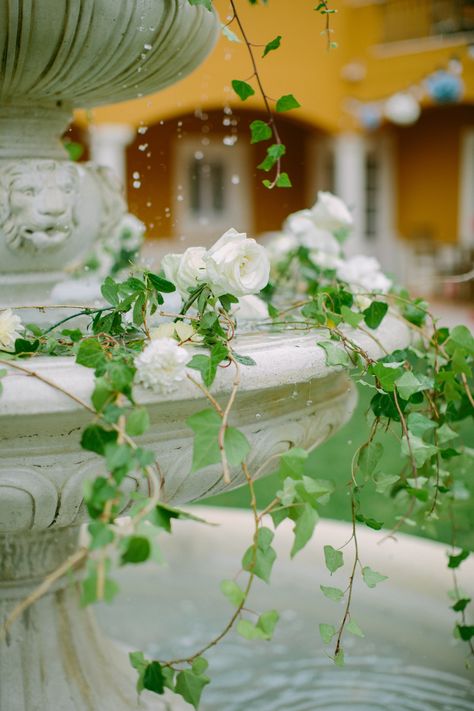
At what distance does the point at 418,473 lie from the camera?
5.96 feet

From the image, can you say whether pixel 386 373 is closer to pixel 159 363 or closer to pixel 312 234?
pixel 159 363

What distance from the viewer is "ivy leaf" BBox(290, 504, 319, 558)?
1223 mm

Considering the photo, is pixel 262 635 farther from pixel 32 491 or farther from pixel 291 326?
pixel 291 326

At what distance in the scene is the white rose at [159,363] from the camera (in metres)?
1.22

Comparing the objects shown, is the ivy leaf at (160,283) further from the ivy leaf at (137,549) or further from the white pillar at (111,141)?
the white pillar at (111,141)

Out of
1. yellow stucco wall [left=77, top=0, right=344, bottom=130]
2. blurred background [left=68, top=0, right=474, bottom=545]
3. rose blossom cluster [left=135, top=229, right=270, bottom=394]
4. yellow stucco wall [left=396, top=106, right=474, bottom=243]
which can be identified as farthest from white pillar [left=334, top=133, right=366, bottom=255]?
rose blossom cluster [left=135, top=229, right=270, bottom=394]

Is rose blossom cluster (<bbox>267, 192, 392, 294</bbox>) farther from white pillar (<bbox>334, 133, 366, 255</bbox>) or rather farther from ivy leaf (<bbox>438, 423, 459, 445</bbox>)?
white pillar (<bbox>334, 133, 366, 255</bbox>)

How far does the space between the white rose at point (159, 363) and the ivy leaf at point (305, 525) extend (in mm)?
267

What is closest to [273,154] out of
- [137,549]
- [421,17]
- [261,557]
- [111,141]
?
[261,557]

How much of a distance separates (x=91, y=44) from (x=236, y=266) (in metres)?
0.52

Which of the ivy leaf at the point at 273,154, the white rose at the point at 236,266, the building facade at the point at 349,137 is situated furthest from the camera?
the building facade at the point at 349,137

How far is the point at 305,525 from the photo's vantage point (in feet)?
4.06

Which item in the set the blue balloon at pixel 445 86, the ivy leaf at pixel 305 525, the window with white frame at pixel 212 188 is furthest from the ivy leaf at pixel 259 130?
the window with white frame at pixel 212 188

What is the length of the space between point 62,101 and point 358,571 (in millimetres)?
1620
